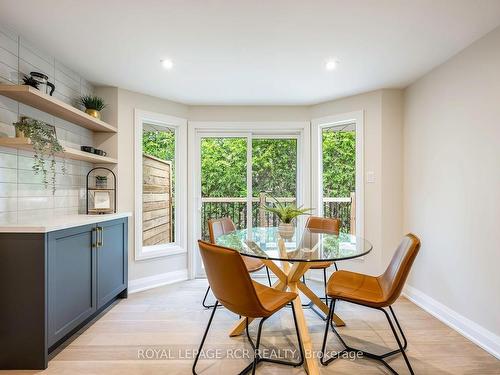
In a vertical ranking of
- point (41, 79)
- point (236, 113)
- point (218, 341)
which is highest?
point (236, 113)

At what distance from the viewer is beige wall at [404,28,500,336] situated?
2.02 meters

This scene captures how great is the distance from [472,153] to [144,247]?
11.4ft

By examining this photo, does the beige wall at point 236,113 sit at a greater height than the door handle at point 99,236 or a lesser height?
greater

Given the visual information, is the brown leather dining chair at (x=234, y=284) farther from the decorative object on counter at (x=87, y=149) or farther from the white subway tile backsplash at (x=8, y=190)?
the decorative object on counter at (x=87, y=149)

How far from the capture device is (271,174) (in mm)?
3818

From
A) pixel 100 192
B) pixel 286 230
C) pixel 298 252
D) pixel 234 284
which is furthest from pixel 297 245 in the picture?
pixel 100 192

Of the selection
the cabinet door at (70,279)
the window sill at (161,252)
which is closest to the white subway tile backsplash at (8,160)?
the cabinet door at (70,279)

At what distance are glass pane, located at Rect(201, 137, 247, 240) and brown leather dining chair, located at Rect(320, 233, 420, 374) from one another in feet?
6.25

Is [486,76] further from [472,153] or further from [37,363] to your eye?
[37,363]

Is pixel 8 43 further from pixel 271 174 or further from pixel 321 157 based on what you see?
pixel 321 157

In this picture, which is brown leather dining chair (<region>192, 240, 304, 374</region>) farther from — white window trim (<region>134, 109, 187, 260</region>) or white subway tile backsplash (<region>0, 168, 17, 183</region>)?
white window trim (<region>134, 109, 187, 260</region>)

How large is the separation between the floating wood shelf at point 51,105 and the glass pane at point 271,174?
72.5 inches

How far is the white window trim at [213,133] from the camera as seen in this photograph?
3611 millimetres

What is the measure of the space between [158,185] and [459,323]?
3414mm
